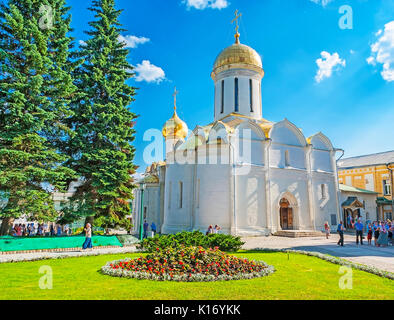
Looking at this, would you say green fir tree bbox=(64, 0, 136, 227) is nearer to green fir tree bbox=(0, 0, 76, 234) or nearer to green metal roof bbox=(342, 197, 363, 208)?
green fir tree bbox=(0, 0, 76, 234)

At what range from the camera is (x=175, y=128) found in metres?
29.0

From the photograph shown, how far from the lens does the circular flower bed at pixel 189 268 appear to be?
6.71 metres

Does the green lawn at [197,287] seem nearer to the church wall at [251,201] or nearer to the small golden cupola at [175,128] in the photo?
the church wall at [251,201]

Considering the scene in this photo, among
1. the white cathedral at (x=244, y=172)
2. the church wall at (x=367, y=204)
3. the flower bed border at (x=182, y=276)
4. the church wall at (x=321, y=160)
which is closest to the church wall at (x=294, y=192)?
the white cathedral at (x=244, y=172)

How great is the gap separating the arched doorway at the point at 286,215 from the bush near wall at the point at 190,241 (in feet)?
32.6

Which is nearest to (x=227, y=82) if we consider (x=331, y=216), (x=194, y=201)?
(x=194, y=201)

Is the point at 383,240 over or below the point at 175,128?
below

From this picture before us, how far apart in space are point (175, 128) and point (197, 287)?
78.4ft

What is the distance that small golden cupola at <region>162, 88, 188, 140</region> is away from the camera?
95.1 feet

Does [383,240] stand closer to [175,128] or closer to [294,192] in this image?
[294,192]

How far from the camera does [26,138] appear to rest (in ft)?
42.3

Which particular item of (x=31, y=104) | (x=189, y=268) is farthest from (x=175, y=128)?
(x=189, y=268)
